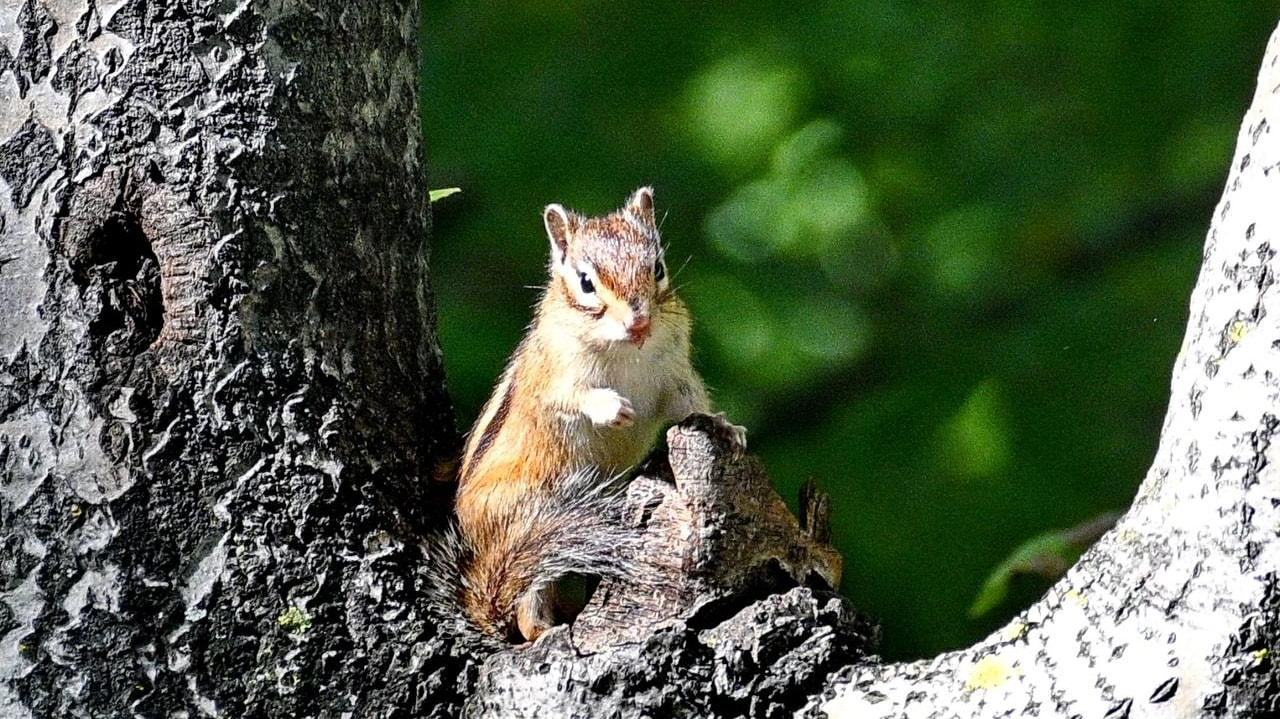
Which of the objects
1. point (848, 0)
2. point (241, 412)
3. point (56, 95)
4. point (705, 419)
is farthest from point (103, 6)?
point (848, 0)

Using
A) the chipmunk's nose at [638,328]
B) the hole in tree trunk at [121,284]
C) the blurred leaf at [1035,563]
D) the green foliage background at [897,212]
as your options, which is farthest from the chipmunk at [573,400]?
the green foliage background at [897,212]

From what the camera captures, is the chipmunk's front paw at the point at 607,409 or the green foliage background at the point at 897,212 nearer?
the chipmunk's front paw at the point at 607,409

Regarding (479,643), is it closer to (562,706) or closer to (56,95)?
(562,706)

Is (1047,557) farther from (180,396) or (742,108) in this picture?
(180,396)

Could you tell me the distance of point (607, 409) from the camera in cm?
212

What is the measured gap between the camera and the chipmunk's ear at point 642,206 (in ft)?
7.64

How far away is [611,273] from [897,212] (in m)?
1.42

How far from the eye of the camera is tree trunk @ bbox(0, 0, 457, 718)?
147 cm

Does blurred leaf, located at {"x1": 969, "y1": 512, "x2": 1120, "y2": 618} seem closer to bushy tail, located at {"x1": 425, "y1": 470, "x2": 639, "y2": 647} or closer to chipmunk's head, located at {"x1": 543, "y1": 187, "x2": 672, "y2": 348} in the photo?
chipmunk's head, located at {"x1": 543, "y1": 187, "x2": 672, "y2": 348}

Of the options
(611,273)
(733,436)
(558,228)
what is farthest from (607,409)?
(733,436)

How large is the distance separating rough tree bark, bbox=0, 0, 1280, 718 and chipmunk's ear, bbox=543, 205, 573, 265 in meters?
0.74

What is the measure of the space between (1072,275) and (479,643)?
226cm

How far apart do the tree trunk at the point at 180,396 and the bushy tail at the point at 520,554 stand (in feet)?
0.23

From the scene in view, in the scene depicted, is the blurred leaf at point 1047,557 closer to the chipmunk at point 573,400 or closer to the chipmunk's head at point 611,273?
the chipmunk at point 573,400
